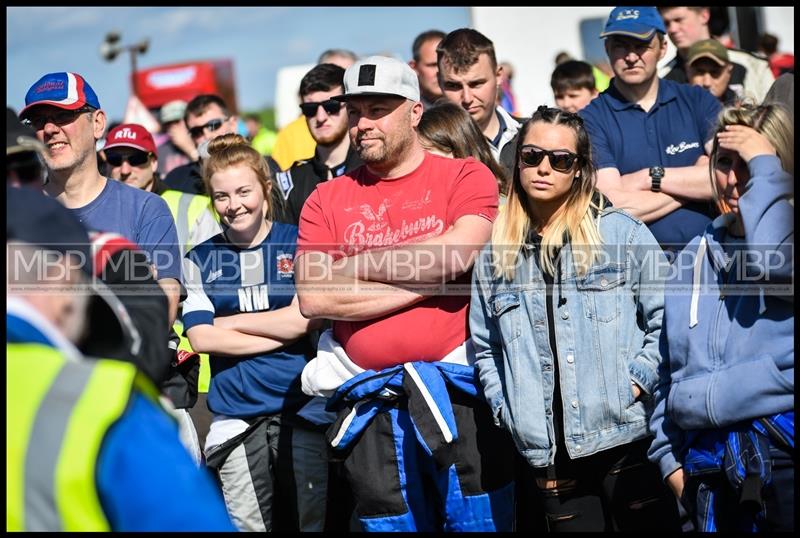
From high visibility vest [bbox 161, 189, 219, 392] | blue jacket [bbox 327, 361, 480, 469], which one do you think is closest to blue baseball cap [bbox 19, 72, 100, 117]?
high visibility vest [bbox 161, 189, 219, 392]

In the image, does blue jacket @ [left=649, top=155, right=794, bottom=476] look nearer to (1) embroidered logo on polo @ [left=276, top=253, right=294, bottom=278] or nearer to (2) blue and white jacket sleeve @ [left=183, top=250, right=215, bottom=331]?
(1) embroidered logo on polo @ [left=276, top=253, right=294, bottom=278]

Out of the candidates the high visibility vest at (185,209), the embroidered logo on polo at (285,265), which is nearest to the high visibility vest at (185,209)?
the high visibility vest at (185,209)

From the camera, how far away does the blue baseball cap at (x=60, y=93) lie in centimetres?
510

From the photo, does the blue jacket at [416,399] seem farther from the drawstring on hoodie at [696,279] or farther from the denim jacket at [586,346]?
the drawstring on hoodie at [696,279]

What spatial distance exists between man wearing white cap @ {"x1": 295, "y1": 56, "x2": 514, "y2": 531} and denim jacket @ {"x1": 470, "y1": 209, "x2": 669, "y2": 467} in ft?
1.00

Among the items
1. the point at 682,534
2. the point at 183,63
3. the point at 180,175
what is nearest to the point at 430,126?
the point at 682,534

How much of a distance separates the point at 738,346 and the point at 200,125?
5344 mm

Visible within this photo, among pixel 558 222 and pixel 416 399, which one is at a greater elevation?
pixel 558 222

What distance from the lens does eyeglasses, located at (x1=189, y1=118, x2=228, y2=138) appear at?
801 cm

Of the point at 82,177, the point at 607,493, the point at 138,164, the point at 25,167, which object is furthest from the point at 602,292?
the point at 138,164

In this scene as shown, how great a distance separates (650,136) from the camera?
5.79m

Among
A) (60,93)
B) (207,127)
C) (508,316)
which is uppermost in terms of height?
(207,127)

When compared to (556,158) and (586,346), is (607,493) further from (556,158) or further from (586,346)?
(556,158)

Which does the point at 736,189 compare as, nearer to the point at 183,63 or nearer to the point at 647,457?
the point at 647,457
